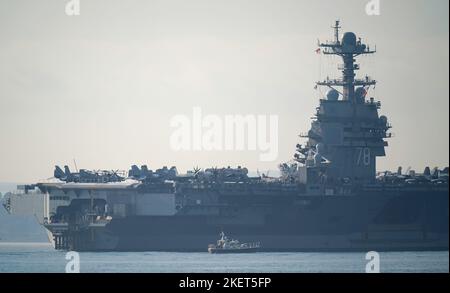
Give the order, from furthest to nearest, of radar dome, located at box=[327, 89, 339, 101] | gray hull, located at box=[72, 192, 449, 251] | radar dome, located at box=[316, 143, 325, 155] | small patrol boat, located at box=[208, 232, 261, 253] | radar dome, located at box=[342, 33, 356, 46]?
1. radar dome, located at box=[327, 89, 339, 101]
2. radar dome, located at box=[342, 33, 356, 46]
3. radar dome, located at box=[316, 143, 325, 155]
4. gray hull, located at box=[72, 192, 449, 251]
5. small patrol boat, located at box=[208, 232, 261, 253]

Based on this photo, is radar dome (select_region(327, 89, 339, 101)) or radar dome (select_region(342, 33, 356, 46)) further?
radar dome (select_region(327, 89, 339, 101))

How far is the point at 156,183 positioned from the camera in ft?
337

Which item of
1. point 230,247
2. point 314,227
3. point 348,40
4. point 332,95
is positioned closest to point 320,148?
point 332,95

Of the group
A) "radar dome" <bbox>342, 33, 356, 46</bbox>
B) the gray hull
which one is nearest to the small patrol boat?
the gray hull

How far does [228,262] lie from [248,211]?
501 inches

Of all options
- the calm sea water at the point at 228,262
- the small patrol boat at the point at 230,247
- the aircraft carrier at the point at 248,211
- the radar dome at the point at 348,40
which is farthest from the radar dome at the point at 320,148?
the calm sea water at the point at 228,262

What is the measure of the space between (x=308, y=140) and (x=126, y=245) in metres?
14.8

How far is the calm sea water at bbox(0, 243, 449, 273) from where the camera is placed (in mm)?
85000

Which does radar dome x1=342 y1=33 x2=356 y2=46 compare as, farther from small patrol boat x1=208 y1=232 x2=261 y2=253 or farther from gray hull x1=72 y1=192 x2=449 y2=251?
small patrol boat x1=208 y1=232 x2=261 y2=253

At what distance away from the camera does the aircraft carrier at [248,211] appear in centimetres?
10200

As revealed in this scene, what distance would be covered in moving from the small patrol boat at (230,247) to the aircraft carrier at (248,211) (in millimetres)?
1219

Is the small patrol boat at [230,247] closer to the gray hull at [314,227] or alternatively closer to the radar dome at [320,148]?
the gray hull at [314,227]

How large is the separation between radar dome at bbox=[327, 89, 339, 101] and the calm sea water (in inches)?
518
